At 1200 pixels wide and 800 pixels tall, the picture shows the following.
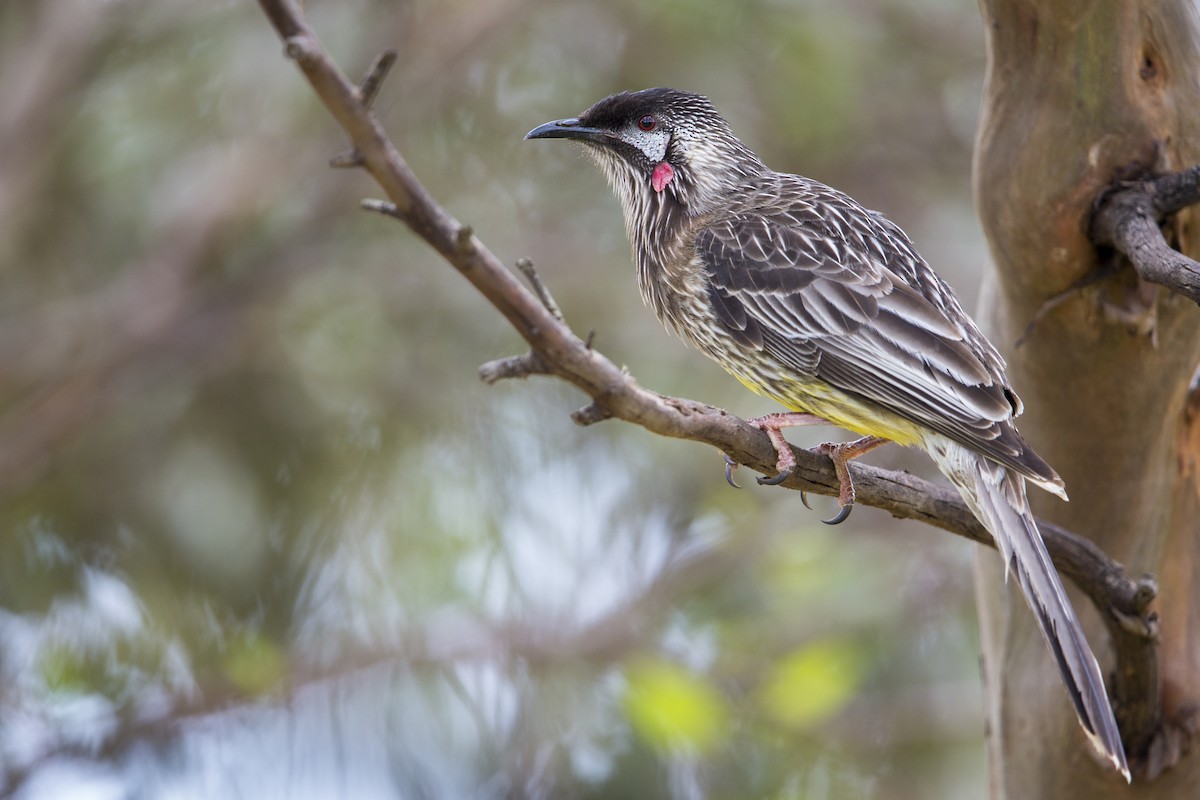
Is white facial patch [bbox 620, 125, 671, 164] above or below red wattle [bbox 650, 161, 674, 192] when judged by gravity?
above

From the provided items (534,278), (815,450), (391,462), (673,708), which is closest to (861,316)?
(815,450)

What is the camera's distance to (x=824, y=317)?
372 cm

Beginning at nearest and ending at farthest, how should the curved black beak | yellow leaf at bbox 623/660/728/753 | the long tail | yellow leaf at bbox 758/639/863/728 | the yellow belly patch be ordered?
the long tail < the yellow belly patch < the curved black beak < yellow leaf at bbox 623/660/728/753 < yellow leaf at bbox 758/639/863/728

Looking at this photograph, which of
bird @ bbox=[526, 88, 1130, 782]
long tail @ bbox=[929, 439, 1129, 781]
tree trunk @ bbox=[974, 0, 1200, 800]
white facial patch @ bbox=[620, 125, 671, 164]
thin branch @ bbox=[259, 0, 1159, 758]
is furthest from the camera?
white facial patch @ bbox=[620, 125, 671, 164]

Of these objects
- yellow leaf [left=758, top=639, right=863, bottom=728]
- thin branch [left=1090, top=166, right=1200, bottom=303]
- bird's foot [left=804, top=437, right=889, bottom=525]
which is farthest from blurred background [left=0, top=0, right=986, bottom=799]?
thin branch [left=1090, top=166, right=1200, bottom=303]

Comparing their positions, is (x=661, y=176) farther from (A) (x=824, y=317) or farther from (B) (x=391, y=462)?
(B) (x=391, y=462)

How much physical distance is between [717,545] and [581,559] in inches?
27.5

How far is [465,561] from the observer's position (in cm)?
623

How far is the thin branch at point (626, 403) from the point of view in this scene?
1.89m

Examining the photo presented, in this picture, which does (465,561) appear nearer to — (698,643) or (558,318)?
(698,643)

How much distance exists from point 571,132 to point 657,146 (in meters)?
0.30

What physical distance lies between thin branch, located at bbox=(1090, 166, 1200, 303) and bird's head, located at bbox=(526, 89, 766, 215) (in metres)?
1.37

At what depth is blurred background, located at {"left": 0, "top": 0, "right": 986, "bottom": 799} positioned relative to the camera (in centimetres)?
566

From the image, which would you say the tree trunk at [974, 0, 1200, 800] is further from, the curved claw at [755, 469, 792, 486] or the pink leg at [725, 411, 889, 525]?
the curved claw at [755, 469, 792, 486]
